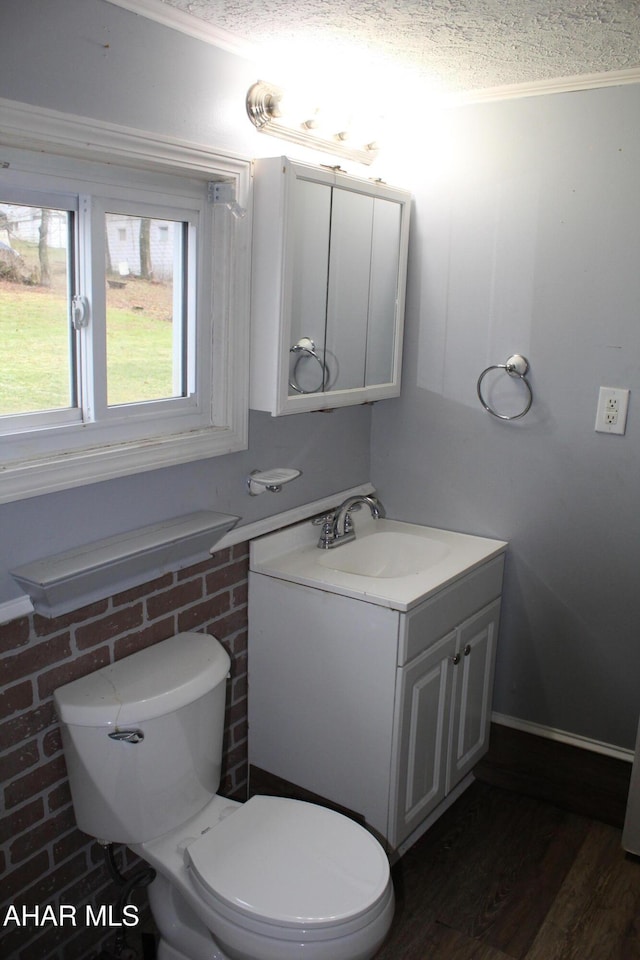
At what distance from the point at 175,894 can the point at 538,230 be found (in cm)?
193

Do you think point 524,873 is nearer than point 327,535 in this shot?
Yes

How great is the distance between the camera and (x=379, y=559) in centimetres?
259

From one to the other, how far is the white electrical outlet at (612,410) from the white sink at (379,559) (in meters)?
0.47

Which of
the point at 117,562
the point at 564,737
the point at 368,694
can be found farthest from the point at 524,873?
the point at 117,562

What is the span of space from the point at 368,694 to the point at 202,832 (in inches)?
20.7

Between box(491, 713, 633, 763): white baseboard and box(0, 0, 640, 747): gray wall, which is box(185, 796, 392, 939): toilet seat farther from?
box(491, 713, 633, 763): white baseboard

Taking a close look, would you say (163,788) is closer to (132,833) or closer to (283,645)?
(132,833)

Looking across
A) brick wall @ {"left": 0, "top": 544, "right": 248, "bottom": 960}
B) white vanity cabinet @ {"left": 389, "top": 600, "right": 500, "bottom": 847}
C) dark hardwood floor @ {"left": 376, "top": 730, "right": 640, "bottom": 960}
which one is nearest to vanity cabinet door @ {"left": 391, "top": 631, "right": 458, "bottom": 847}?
white vanity cabinet @ {"left": 389, "top": 600, "right": 500, "bottom": 847}

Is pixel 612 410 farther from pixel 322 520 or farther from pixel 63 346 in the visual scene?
pixel 63 346

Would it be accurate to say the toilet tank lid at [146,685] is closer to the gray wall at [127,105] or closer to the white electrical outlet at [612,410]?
the gray wall at [127,105]

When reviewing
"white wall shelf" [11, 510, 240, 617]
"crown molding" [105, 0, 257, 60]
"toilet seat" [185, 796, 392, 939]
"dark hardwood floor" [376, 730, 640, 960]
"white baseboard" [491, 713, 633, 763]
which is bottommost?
"dark hardwood floor" [376, 730, 640, 960]

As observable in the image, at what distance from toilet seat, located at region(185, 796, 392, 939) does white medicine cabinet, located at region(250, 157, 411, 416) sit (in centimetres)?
96

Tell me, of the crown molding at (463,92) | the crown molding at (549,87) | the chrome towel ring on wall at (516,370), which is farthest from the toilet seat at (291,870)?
the crown molding at (549,87)

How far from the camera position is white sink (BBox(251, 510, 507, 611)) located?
→ 6.95 feet
